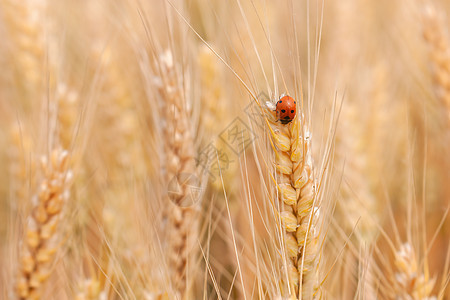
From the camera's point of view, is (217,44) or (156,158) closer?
(156,158)

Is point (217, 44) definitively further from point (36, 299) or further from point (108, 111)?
point (36, 299)

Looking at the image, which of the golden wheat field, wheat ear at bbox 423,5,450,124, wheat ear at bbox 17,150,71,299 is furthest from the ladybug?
wheat ear at bbox 423,5,450,124

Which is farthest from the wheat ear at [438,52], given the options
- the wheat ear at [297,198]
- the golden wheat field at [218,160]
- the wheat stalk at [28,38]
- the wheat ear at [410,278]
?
the wheat stalk at [28,38]

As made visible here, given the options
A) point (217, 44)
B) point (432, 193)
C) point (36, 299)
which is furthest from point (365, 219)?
point (36, 299)

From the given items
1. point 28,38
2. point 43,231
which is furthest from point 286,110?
point 28,38

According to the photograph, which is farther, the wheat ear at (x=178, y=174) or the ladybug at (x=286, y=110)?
the wheat ear at (x=178, y=174)

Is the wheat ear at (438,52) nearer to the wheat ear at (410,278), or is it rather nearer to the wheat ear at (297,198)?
the wheat ear at (410,278)

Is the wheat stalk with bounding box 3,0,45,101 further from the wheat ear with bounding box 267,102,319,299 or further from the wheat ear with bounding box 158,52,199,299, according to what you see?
the wheat ear with bounding box 267,102,319,299
